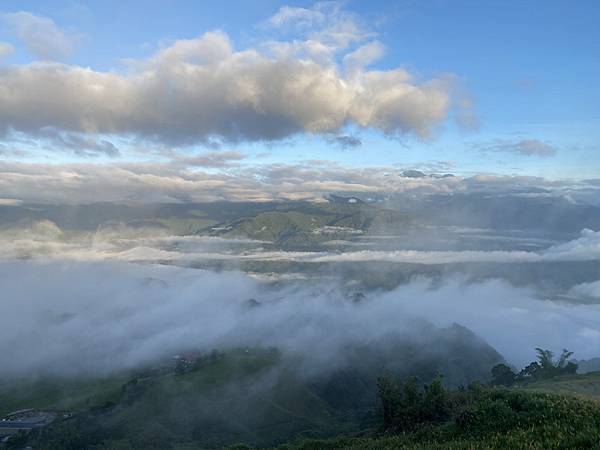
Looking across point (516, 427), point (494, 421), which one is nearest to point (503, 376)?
point (494, 421)

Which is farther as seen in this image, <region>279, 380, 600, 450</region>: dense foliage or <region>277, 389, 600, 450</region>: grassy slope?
<region>279, 380, 600, 450</region>: dense foliage

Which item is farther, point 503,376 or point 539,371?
point 503,376

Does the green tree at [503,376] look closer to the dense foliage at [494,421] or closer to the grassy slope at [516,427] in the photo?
the dense foliage at [494,421]

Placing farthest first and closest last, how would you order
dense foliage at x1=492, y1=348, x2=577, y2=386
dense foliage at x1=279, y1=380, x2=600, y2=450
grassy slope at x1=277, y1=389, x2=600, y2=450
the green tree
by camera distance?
1. the green tree
2. dense foliage at x1=492, y1=348, x2=577, y2=386
3. dense foliage at x1=279, y1=380, x2=600, y2=450
4. grassy slope at x1=277, y1=389, x2=600, y2=450

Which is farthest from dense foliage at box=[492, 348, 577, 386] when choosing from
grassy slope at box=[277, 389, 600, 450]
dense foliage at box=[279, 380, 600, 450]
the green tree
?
grassy slope at box=[277, 389, 600, 450]

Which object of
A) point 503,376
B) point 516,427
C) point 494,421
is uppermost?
point 516,427

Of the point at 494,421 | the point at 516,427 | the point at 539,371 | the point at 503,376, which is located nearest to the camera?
the point at 516,427

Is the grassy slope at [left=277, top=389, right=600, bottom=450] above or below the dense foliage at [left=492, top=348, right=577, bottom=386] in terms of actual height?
above

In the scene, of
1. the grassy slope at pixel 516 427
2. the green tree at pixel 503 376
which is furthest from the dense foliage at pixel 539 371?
the grassy slope at pixel 516 427

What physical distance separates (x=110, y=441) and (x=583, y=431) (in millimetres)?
214910

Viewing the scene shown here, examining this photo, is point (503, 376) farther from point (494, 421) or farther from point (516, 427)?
point (516, 427)

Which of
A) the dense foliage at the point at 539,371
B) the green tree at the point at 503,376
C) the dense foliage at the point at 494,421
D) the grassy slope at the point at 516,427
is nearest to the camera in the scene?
the grassy slope at the point at 516,427

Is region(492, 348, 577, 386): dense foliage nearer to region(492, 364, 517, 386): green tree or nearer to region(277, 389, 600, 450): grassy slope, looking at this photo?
region(492, 364, 517, 386): green tree

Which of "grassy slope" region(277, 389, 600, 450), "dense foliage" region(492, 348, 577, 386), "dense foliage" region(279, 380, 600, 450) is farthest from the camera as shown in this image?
"dense foliage" region(492, 348, 577, 386)
